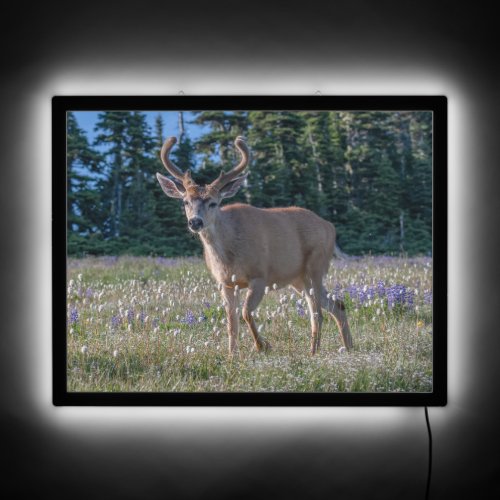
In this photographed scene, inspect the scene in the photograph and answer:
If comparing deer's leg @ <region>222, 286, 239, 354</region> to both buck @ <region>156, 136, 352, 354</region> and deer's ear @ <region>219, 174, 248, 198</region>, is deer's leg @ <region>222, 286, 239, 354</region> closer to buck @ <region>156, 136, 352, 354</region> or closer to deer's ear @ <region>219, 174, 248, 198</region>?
buck @ <region>156, 136, 352, 354</region>

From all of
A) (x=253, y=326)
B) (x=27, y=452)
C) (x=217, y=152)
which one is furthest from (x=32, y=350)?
(x=217, y=152)

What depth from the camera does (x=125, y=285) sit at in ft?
11.7

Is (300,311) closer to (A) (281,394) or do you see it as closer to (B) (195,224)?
(A) (281,394)

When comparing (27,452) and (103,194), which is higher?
(103,194)

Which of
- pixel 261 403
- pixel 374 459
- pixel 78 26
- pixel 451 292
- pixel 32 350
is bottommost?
pixel 374 459

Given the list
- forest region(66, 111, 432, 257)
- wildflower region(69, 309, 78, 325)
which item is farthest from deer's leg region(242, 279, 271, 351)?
wildflower region(69, 309, 78, 325)

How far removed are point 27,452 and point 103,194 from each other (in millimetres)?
1317

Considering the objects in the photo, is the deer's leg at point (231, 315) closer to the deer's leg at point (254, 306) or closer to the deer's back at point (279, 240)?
the deer's leg at point (254, 306)

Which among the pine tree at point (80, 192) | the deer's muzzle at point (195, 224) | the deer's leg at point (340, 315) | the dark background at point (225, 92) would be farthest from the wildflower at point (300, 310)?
the pine tree at point (80, 192)

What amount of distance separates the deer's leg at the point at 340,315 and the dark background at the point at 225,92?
343mm

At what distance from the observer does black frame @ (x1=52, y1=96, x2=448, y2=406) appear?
136 inches

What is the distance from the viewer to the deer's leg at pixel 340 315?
352 cm

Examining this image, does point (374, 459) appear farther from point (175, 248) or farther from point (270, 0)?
point (270, 0)

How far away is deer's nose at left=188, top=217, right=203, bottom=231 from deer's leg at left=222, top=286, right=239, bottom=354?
1.08 ft
